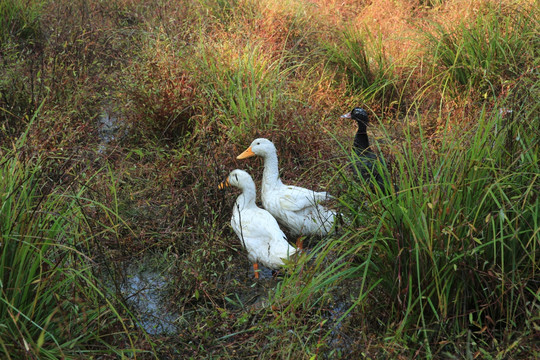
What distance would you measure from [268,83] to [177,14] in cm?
222

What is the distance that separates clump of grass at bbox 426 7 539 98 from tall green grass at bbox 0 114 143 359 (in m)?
3.72

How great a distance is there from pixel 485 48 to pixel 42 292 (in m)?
4.35

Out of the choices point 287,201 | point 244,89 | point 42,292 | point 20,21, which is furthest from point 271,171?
point 20,21

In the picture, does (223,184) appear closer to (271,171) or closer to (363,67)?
(271,171)

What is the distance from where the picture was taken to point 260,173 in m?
4.78

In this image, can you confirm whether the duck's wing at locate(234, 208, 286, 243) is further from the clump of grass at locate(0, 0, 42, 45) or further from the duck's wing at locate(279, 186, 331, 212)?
the clump of grass at locate(0, 0, 42, 45)

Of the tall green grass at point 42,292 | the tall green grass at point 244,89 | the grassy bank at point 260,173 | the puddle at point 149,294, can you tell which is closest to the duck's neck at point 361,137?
the grassy bank at point 260,173

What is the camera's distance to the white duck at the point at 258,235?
3.74 metres

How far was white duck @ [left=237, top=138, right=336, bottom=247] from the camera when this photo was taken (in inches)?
161

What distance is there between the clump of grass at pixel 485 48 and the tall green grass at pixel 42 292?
3722 millimetres

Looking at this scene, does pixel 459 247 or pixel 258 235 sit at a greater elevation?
pixel 459 247

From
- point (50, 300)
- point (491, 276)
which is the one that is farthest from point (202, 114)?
point (491, 276)

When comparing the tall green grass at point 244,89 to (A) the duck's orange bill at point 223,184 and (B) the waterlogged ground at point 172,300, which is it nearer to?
(A) the duck's orange bill at point 223,184

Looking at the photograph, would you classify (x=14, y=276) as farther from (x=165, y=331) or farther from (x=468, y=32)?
(x=468, y=32)
